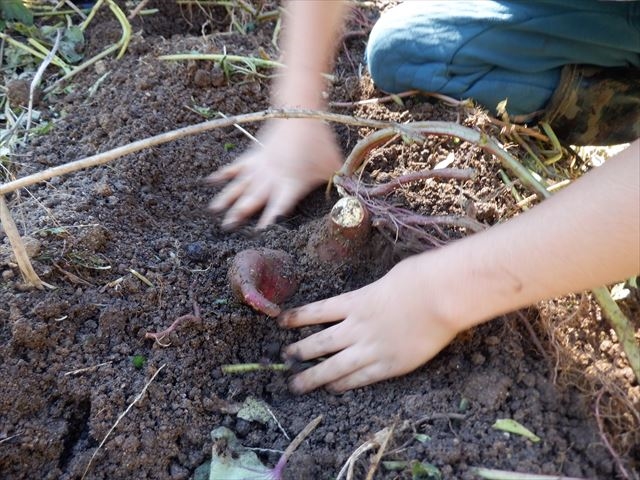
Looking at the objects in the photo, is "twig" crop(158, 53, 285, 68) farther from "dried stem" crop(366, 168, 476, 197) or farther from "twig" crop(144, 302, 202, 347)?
"twig" crop(144, 302, 202, 347)

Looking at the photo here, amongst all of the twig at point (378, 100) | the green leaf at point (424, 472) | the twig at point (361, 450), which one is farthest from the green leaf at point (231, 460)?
the twig at point (378, 100)

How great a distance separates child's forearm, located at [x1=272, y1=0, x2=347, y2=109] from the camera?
1489 millimetres

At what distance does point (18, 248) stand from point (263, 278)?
0.41 meters

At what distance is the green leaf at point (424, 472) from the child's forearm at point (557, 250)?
0.23 metres

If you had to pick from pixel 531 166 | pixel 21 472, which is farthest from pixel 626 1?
pixel 21 472

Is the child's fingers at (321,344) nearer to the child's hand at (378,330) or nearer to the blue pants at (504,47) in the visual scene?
the child's hand at (378,330)

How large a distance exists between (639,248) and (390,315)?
391 mm

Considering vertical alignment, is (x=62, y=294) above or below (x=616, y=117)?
below

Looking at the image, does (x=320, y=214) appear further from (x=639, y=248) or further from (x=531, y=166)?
(x=639, y=248)

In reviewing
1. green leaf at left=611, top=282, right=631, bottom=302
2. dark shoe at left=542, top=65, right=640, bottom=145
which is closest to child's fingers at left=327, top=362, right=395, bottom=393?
green leaf at left=611, top=282, right=631, bottom=302

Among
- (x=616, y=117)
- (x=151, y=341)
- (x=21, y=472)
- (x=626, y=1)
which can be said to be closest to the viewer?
(x=21, y=472)

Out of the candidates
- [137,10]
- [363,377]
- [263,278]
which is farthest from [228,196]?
[137,10]

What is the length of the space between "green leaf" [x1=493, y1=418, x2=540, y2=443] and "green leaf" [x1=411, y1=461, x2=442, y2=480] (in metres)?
0.12

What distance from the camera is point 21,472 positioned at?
105 cm
